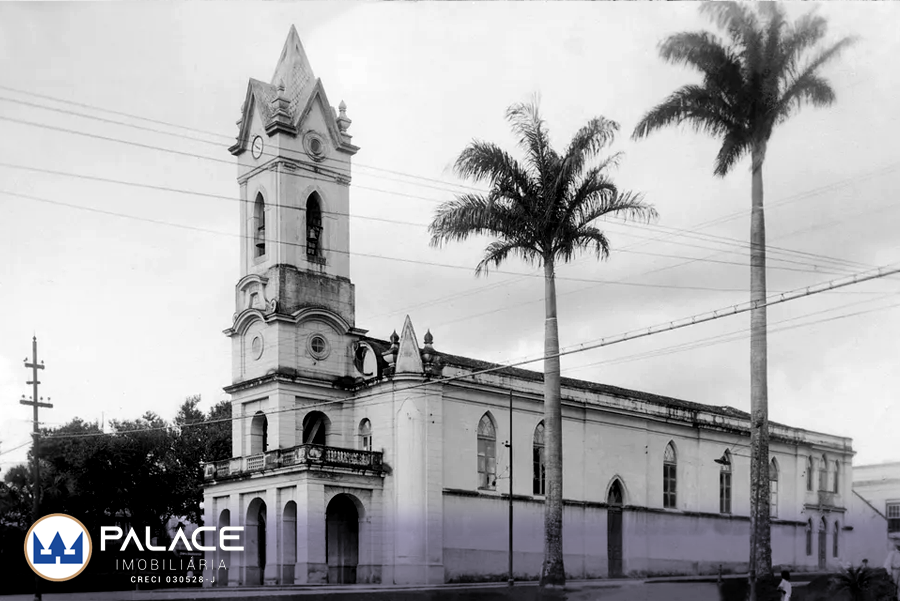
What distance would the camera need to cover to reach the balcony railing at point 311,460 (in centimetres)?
4084

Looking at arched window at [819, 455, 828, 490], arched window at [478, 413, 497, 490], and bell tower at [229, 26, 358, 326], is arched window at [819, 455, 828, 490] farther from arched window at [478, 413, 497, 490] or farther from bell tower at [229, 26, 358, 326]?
bell tower at [229, 26, 358, 326]

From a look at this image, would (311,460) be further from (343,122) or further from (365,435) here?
(343,122)

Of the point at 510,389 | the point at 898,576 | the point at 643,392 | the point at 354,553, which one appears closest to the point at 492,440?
the point at 510,389

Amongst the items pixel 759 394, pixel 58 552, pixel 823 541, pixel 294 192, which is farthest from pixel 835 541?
pixel 58 552

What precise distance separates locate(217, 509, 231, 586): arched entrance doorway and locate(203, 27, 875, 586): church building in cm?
8

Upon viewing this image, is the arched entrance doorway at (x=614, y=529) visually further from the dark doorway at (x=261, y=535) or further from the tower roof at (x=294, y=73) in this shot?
the tower roof at (x=294, y=73)

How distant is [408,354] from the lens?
140 feet

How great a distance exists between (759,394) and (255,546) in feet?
74.4

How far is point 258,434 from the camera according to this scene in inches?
1769

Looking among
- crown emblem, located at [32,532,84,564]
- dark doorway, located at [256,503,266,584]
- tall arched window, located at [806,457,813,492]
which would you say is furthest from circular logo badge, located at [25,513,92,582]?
tall arched window, located at [806,457,813,492]

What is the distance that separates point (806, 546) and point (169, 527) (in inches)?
1343

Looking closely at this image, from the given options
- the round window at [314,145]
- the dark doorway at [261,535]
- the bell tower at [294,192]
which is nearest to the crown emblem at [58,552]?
the bell tower at [294,192]

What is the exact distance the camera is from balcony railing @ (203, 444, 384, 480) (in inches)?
1608

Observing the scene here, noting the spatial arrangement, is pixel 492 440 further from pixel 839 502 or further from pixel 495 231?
pixel 839 502
